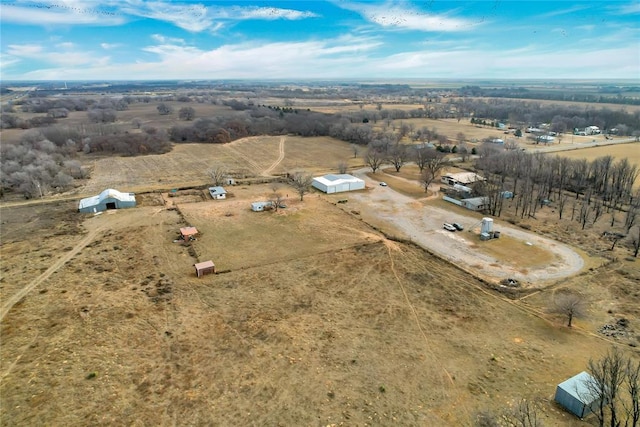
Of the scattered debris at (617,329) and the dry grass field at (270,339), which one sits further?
the scattered debris at (617,329)

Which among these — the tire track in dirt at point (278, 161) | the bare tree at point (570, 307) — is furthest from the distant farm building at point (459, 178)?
the bare tree at point (570, 307)

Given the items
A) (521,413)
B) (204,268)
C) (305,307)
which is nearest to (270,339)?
(305,307)

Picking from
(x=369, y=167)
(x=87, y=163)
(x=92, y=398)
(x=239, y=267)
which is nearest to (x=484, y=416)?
(x=92, y=398)

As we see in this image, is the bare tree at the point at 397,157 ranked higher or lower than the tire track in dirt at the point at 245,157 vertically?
higher

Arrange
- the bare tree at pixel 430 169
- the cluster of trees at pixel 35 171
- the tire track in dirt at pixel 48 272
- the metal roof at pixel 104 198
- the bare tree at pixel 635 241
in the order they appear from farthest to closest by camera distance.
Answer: the bare tree at pixel 430 169 → the cluster of trees at pixel 35 171 → the metal roof at pixel 104 198 → the bare tree at pixel 635 241 → the tire track in dirt at pixel 48 272

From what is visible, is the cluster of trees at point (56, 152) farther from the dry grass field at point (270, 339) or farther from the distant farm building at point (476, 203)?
the distant farm building at point (476, 203)

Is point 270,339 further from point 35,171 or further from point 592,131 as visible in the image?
point 592,131

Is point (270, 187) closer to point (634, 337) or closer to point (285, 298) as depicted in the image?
point (285, 298)
